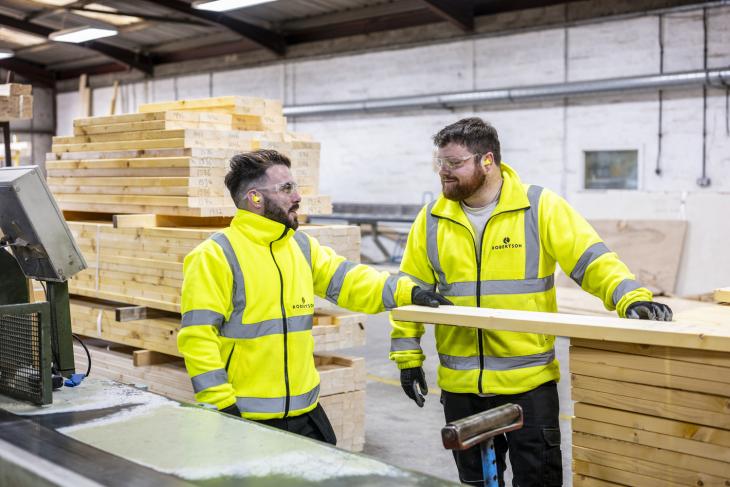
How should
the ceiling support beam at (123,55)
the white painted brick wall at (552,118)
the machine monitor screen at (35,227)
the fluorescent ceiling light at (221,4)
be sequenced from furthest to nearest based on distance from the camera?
the ceiling support beam at (123,55)
the fluorescent ceiling light at (221,4)
the white painted brick wall at (552,118)
the machine monitor screen at (35,227)

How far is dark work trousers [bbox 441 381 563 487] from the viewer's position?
351cm

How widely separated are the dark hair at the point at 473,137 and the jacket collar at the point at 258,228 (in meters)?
0.86

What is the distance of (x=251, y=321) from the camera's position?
3.41 metres

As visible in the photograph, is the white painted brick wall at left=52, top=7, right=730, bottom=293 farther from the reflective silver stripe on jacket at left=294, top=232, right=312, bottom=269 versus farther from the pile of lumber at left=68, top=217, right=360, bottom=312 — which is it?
the reflective silver stripe on jacket at left=294, top=232, right=312, bottom=269

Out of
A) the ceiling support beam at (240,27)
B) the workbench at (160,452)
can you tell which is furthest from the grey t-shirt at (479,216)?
the ceiling support beam at (240,27)

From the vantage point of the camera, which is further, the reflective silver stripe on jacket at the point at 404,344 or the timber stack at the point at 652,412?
the reflective silver stripe on jacket at the point at 404,344

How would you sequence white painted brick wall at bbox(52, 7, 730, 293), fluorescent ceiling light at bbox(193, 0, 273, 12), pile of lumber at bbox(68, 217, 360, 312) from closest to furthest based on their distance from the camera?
pile of lumber at bbox(68, 217, 360, 312), white painted brick wall at bbox(52, 7, 730, 293), fluorescent ceiling light at bbox(193, 0, 273, 12)

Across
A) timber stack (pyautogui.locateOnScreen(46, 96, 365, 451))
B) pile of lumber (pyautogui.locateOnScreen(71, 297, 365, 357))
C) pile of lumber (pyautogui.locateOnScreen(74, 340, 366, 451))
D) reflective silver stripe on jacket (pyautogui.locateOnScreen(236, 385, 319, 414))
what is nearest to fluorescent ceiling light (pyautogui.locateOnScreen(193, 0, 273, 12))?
timber stack (pyautogui.locateOnScreen(46, 96, 365, 451))

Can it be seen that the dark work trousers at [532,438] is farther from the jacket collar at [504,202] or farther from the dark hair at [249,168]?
the dark hair at [249,168]

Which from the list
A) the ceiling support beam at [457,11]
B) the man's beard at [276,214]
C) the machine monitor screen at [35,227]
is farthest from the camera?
the ceiling support beam at [457,11]

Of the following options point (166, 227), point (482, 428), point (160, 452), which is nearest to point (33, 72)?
point (166, 227)

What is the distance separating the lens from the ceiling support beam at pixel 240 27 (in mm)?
15984

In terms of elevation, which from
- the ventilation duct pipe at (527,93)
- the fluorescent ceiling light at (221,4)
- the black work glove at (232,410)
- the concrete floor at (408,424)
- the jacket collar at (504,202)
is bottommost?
the concrete floor at (408,424)

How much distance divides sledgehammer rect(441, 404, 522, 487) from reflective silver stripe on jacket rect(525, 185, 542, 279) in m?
1.11
